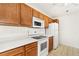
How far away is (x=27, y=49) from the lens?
1683 millimetres

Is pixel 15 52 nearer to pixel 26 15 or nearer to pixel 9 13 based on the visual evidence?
pixel 9 13

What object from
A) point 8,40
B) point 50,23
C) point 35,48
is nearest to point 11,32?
point 8,40

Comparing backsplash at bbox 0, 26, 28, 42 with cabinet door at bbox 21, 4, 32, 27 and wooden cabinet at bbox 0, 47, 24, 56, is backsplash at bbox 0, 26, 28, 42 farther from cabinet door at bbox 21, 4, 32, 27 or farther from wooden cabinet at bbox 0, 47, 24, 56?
wooden cabinet at bbox 0, 47, 24, 56

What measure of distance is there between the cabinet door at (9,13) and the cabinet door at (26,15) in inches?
5.8

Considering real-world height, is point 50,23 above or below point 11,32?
above

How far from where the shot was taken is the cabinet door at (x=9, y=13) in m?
1.49

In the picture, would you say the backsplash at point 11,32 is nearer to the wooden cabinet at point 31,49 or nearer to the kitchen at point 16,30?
the kitchen at point 16,30

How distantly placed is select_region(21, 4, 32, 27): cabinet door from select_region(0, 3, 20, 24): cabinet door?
15 cm

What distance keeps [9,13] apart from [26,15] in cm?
51

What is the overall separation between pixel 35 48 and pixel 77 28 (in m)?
0.94

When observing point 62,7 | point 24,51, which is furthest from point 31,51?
point 62,7

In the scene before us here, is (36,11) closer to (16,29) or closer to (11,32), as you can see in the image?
(16,29)

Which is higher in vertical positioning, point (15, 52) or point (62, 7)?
point (62, 7)

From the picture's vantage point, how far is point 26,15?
2.08 m
